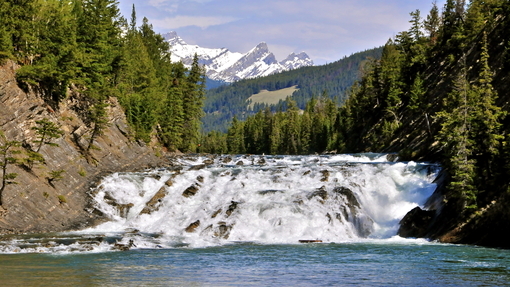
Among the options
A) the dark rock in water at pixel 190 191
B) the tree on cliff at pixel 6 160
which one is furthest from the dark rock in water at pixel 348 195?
the tree on cliff at pixel 6 160

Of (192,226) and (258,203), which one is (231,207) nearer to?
(258,203)

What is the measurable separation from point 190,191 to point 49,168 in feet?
37.1

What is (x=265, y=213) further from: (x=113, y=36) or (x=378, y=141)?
(x=378, y=141)

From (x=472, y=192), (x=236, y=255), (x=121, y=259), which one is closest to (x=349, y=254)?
(x=236, y=255)

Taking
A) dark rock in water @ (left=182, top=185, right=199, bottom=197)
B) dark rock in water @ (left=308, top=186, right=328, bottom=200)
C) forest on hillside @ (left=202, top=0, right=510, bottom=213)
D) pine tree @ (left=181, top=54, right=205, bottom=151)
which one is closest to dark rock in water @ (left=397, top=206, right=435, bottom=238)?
forest on hillside @ (left=202, top=0, right=510, bottom=213)

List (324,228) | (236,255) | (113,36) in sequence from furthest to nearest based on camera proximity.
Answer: (113,36) < (324,228) < (236,255)

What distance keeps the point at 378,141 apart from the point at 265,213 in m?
50.9

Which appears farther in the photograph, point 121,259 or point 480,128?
point 480,128

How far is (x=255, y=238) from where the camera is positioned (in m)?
32.3

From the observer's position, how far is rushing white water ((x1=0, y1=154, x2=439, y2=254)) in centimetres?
3259

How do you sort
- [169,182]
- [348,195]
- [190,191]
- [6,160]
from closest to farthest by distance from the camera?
[6,160] < [348,195] < [190,191] < [169,182]

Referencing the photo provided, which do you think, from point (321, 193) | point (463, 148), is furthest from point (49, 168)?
point (463, 148)

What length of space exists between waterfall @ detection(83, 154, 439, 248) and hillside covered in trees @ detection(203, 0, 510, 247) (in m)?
3.37

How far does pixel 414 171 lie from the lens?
3966cm
